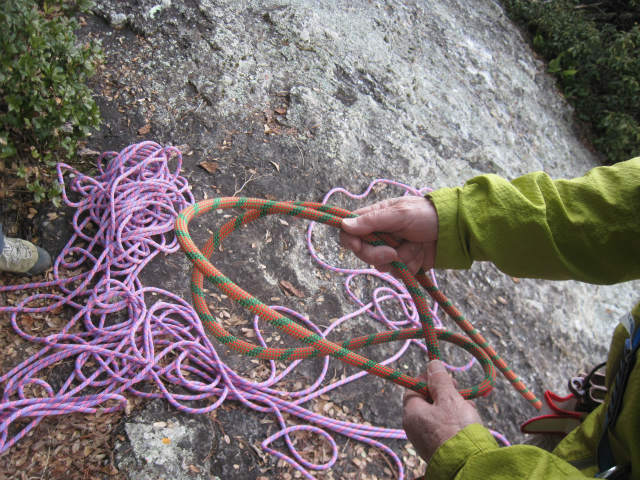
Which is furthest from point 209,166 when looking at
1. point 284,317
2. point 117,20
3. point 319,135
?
point 284,317

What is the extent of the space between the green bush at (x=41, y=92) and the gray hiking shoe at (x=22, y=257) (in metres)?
0.24

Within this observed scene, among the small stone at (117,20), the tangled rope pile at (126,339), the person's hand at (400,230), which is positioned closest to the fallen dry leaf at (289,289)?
the tangled rope pile at (126,339)

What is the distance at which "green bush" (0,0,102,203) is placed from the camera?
1908mm

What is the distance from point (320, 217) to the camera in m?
1.64

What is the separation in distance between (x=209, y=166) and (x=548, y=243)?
1.90 metres

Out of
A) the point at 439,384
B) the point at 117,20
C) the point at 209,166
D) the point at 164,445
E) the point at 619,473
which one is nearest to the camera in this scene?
the point at 619,473

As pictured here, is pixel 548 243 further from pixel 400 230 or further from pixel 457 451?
pixel 457 451

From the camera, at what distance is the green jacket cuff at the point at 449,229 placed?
1.39 metres

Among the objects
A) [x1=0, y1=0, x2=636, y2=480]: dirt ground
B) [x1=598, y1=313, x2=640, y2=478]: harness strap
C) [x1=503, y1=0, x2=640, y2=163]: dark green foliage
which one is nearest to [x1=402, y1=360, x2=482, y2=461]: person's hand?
[x1=598, y1=313, x2=640, y2=478]: harness strap

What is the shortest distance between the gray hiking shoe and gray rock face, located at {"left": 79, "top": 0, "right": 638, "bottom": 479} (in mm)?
493

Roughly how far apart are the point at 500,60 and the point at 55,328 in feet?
14.9

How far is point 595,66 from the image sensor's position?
518 cm

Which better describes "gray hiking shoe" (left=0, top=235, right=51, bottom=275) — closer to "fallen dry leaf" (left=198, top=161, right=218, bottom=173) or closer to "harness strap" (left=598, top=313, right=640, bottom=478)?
"fallen dry leaf" (left=198, top=161, right=218, bottom=173)

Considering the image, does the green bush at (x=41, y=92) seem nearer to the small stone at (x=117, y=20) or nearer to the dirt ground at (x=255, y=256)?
the dirt ground at (x=255, y=256)
